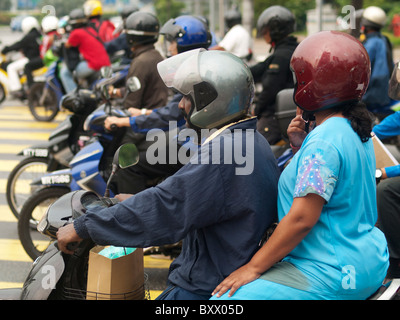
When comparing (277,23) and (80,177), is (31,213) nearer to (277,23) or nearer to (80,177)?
(80,177)

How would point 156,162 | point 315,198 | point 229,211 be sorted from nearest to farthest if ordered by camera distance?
point 315,198
point 229,211
point 156,162

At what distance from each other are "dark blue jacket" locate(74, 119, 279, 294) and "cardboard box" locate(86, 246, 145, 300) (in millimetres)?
149

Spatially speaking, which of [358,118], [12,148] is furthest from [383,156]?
[12,148]

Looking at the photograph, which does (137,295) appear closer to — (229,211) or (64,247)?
(64,247)

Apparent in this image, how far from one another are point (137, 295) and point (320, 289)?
30.4 inches

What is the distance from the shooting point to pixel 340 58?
2338mm

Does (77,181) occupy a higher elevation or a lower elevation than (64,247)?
lower

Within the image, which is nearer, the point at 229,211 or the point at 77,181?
the point at 229,211

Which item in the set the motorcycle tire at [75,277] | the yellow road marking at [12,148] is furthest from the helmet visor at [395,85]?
the yellow road marking at [12,148]

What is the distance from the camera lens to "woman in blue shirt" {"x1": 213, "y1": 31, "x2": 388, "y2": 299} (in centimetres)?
219

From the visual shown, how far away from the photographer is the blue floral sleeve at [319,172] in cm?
215

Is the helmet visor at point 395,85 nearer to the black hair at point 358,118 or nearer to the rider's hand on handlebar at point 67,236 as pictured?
the black hair at point 358,118
